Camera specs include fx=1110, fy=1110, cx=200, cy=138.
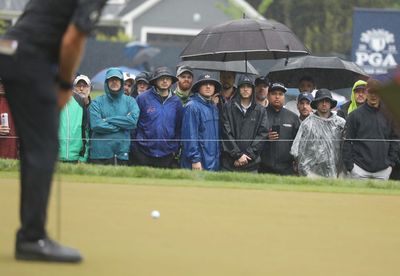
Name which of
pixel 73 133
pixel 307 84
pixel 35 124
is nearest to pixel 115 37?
pixel 307 84

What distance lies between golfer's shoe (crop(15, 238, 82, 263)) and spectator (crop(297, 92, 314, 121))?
9474mm

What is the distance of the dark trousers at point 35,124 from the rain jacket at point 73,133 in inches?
309

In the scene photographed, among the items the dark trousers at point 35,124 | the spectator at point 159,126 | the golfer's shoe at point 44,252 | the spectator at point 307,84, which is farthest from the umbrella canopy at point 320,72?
the golfer's shoe at point 44,252

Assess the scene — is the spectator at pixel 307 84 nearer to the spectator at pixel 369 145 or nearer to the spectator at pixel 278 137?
the spectator at pixel 278 137

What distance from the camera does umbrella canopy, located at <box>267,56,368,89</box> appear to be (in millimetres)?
16922

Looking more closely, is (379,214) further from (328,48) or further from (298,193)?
(328,48)

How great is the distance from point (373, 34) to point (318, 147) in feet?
63.2

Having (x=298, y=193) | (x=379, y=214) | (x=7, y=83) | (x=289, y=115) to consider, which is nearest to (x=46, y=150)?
(x=7, y=83)

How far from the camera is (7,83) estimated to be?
20.2 ft

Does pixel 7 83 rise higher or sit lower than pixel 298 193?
higher

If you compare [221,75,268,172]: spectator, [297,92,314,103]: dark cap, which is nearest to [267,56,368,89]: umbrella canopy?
[297,92,314,103]: dark cap

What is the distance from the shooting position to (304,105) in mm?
15273

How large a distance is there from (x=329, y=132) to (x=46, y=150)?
848cm

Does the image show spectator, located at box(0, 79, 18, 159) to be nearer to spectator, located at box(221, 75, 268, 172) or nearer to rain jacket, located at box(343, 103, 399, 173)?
spectator, located at box(221, 75, 268, 172)
